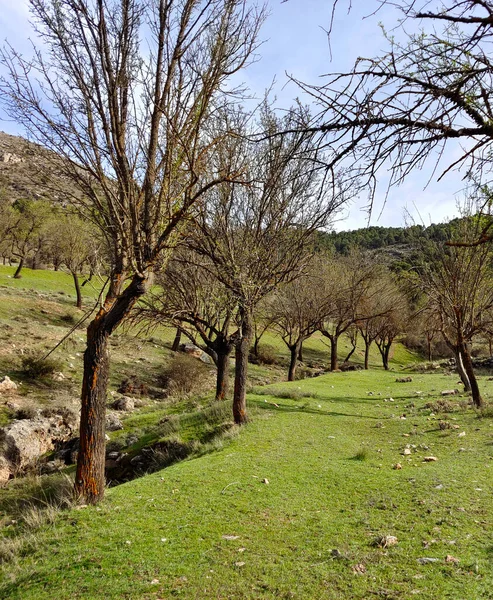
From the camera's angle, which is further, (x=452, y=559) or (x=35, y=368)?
(x=35, y=368)

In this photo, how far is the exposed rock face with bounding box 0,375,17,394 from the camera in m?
16.7

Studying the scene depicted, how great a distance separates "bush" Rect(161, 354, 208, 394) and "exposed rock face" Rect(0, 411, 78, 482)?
8185 millimetres

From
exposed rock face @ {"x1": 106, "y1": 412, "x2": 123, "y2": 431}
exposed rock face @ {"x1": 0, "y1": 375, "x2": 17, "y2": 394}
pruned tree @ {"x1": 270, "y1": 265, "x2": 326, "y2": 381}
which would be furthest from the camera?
pruned tree @ {"x1": 270, "y1": 265, "x2": 326, "y2": 381}

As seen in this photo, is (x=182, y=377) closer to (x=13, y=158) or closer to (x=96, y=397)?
(x=96, y=397)

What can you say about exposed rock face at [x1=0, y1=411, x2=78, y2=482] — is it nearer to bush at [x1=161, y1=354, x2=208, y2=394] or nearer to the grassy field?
the grassy field

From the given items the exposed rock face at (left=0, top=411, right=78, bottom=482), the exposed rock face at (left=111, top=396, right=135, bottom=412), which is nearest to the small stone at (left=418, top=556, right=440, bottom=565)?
the exposed rock face at (left=0, top=411, right=78, bottom=482)

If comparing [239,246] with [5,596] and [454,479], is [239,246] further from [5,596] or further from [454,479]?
[5,596]


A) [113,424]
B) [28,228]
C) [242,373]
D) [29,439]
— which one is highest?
[28,228]

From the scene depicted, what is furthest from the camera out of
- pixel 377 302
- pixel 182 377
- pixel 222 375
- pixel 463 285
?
pixel 377 302

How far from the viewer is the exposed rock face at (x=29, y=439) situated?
10.9m

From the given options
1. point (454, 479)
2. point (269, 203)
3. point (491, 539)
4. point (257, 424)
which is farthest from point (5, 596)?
point (269, 203)

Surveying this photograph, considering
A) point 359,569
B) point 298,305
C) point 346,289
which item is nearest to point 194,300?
point 359,569

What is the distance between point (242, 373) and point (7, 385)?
11.6 meters

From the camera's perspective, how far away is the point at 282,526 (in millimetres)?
4992
